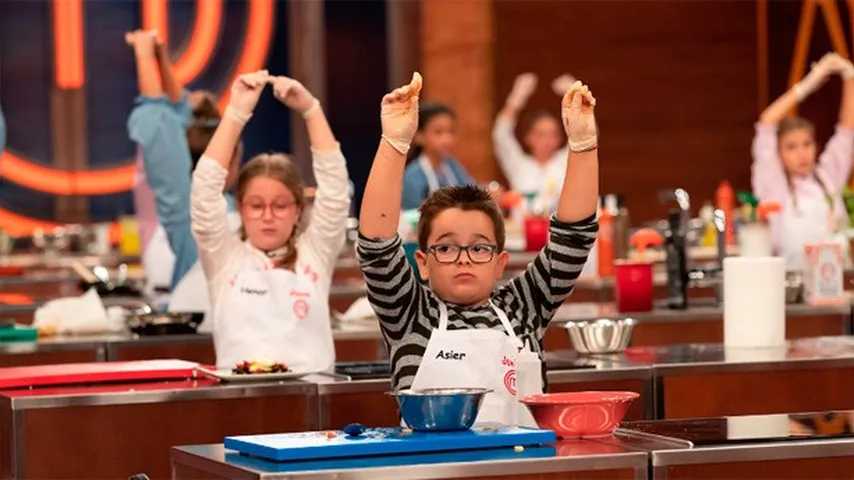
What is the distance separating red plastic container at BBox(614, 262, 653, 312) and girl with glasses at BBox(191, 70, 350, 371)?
4.47ft

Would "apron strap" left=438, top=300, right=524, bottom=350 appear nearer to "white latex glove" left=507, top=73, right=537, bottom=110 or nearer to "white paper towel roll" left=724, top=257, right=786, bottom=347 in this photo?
"white paper towel roll" left=724, top=257, right=786, bottom=347

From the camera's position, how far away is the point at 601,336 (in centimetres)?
512

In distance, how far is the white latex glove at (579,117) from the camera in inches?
155

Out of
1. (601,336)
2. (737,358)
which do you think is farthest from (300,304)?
(737,358)

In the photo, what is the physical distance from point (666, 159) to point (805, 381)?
8.73m

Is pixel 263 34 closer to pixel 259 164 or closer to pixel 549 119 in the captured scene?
pixel 549 119

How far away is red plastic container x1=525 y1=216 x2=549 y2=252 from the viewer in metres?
8.75

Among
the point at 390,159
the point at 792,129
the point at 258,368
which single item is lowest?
the point at 258,368


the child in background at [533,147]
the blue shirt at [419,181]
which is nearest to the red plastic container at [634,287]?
the blue shirt at [419,181]

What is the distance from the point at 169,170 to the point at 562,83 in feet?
20.5

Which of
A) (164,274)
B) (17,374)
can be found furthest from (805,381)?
(164,274)

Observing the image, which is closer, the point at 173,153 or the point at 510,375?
the point at 510,375

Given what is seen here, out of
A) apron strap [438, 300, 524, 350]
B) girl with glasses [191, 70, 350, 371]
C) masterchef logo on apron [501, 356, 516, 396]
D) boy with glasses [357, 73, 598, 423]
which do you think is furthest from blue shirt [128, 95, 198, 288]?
masterchef logo on apron [501, 356, 516, 396]

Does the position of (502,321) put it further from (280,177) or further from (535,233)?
(535,233)
